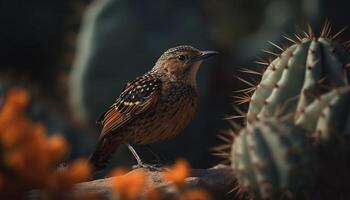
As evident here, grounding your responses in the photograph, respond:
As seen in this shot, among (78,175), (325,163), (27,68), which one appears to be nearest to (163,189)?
(325,163)

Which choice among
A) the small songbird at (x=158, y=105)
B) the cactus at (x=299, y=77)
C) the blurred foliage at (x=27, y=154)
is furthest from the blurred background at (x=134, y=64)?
the blurred foliage at (x=27, y=154)

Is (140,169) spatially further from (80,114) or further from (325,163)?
(80,114)

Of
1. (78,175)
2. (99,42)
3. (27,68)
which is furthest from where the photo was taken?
(27,68)

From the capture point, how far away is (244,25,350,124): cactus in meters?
3.88

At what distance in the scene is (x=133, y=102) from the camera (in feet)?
17.7

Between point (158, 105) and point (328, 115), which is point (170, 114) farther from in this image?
point (328, 115)

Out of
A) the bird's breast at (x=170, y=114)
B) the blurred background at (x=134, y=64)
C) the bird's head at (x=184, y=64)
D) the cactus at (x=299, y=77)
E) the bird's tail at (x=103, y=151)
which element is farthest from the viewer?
the blurred background at (x=134, y=64)

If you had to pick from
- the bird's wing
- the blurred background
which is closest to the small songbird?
the bird's wing

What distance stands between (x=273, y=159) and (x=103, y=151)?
234cm

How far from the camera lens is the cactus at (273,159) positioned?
3.48 m

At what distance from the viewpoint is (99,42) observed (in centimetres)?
814

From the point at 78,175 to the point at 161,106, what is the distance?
280 centimetres

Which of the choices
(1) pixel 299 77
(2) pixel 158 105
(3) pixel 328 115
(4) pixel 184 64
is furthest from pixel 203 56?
(3) pixel 328 115

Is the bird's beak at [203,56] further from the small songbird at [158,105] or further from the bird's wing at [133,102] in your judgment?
the bird's wing at [133,102]
